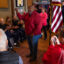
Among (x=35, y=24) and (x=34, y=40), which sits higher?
(x=35, y=24)

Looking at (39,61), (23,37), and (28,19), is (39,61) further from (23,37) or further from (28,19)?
(23,37)

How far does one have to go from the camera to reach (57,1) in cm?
296

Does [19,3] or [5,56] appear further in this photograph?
[19,3]


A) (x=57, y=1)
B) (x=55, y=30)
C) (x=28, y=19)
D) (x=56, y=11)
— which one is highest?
(x=57, y=1)

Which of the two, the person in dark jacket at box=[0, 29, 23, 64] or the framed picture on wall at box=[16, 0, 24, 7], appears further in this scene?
the framed picture on wall at box=[16, 0, 24, 7]

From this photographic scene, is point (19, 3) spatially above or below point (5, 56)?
above

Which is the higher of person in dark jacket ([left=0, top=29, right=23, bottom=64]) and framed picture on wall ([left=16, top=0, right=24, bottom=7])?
framed picture on wall ([left=16, top=0, right=24, bottom=7])

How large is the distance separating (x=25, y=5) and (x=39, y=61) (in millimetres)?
3752

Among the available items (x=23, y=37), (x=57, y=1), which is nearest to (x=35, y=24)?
(x=57, y=1)

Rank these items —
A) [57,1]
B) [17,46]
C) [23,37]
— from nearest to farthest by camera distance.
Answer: [57,1]
[17,46]
[23,37]

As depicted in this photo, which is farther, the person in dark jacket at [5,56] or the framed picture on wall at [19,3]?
the framed picture on wall at [19,3]

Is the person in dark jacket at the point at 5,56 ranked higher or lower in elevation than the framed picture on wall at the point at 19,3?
lower

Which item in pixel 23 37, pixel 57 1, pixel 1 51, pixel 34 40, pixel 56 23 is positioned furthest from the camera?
pixel 23 37

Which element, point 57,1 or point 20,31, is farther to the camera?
point 20,31
